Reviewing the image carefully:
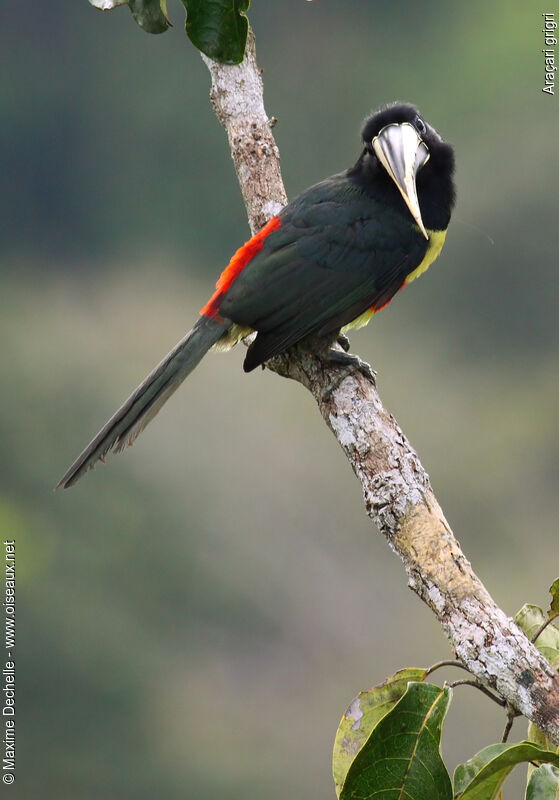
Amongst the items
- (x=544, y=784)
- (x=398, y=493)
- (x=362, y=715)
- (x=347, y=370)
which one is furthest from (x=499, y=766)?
(x=347, y=370)

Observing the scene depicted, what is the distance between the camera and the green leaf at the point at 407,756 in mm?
1119

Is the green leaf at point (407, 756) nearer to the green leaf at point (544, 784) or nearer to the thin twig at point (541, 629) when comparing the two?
the green leaf at point (544, 784)

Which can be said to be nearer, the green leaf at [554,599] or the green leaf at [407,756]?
the green leaf at [407,756]

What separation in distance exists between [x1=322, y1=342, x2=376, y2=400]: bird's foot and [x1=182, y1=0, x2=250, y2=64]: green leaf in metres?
0.66

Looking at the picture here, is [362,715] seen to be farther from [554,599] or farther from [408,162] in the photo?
[408,162]

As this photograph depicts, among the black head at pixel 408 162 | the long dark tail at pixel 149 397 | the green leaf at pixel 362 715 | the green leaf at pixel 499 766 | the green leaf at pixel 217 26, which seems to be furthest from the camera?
the black head at pixel 408 162

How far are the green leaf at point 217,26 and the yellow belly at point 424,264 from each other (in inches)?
30.4

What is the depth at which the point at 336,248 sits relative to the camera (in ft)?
6.00

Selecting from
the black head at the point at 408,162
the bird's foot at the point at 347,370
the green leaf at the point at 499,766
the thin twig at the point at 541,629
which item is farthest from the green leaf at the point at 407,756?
the black head at the point at 408,162

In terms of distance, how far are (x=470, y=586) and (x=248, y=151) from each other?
3.68 ft

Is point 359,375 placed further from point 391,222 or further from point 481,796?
point 481,796

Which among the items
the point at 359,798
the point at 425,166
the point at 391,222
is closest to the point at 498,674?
the point at 359,798

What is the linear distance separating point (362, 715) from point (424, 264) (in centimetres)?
104

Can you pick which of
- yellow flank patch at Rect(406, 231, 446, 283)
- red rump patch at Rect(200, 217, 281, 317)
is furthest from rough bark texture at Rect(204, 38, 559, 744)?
yellow flank patch at Rect(406, 231, 446, 283)
